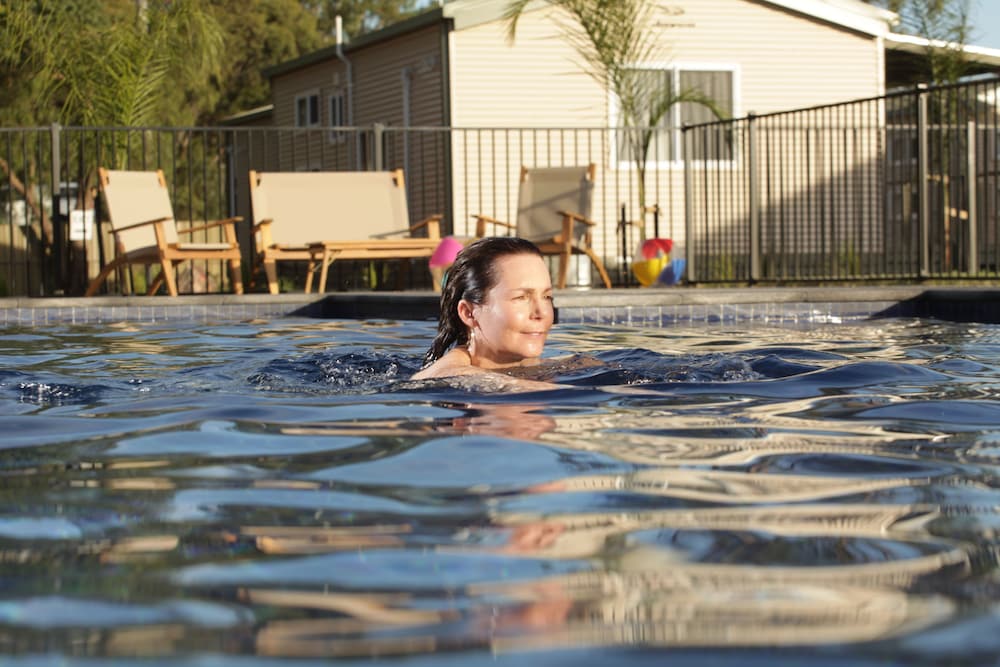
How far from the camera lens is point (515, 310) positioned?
171 inches

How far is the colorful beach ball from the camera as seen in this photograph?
11695 millimetres

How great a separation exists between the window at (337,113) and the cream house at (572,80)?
0.99 m

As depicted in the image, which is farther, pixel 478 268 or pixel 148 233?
pixel 148 233

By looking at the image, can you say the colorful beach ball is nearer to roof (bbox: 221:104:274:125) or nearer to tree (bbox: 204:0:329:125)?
roof (bbox: 221:104:274:125)

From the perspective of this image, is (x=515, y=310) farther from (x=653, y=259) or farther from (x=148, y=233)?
(x=148, y=233)

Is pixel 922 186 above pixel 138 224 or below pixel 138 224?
above

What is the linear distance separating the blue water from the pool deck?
4.36m

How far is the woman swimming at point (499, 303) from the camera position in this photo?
432 cm

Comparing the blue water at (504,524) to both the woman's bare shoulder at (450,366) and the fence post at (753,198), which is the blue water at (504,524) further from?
the fence post at (753,198)

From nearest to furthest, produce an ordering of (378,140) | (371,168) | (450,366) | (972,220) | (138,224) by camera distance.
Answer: (450,366) < (972,220) < (138,224) < (378,140) < (371,168)

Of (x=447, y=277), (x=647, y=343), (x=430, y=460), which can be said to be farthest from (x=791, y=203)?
(x=430, y=460)

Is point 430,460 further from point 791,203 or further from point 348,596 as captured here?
point 791,203

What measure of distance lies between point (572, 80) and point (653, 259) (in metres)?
6.10

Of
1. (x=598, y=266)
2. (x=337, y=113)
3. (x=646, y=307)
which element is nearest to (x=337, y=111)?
(x=337, y=113)
